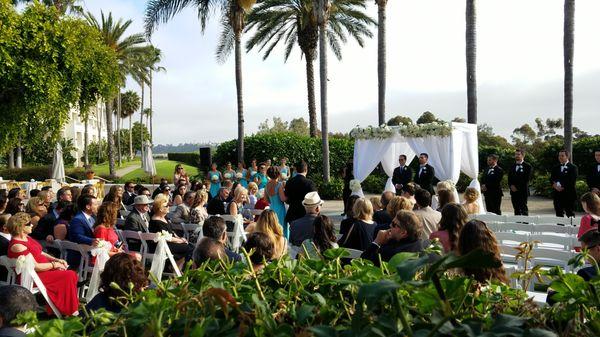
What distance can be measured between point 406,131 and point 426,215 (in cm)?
829

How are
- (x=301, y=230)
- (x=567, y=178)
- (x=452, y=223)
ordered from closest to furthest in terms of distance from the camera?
(x=452, y=223), (x=301, y=230), (x=567, y=178)

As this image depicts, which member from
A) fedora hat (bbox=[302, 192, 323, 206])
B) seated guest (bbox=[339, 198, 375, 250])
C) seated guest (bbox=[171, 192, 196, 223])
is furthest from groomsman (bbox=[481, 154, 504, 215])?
seated guest (bbox=[339, 198, 375, 250])

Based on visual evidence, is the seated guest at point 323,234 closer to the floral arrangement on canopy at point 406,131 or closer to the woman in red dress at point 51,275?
the woman in red dress at point 51,275

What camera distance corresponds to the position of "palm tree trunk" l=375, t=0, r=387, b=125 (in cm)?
2380

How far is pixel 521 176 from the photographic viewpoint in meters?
14.2

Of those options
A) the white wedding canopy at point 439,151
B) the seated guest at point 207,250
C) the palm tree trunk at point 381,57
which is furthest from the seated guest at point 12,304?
the palm tree trunk at point 381,57

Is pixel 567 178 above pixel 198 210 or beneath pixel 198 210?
above

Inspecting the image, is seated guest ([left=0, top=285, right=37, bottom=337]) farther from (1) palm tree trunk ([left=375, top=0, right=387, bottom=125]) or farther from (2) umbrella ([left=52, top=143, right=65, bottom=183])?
(2) umbrella ([left=52, top=143, right=65, bottom=183])

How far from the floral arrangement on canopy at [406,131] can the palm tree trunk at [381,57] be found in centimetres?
758

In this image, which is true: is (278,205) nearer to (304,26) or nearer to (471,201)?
(471,201)

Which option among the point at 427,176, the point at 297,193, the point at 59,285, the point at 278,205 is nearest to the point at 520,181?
the point at 427,176

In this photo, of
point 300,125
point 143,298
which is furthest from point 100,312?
point 300,125

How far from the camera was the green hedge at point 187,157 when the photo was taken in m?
60.6

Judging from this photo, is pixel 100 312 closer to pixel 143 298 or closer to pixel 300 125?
pixel 143 298
